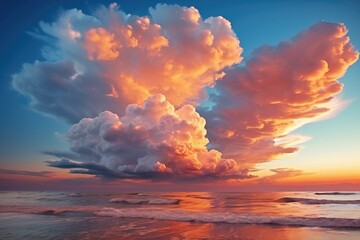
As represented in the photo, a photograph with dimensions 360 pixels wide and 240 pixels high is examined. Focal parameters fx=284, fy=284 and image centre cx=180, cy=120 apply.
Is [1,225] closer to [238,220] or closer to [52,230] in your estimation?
[52,230]

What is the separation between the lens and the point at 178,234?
18328mm

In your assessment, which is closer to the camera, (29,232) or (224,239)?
(224,239)

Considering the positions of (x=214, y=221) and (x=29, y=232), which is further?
(x=214, y=221)

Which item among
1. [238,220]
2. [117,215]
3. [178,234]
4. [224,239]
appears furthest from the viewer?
[117,215]

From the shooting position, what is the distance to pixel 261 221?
Result: 76.1 ft

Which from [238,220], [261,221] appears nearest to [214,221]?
[238,220]

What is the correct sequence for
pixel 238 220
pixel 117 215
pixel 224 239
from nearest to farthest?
pixel 224 239 < pixel 238 220 < pixel 117 215

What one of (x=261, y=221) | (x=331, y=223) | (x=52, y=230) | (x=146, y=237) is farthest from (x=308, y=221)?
(x=52, y=230)

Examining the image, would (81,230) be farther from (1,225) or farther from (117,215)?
(117,215)

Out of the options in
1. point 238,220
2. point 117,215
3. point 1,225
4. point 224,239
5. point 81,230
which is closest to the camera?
point 224,239

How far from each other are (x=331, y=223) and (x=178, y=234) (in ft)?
41.2

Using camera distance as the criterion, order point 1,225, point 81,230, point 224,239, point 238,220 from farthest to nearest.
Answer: point 238,220 < point 1,225 < point 81,230 < point 224,239

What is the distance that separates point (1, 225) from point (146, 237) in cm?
1268

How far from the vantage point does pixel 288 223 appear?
2247 cm
